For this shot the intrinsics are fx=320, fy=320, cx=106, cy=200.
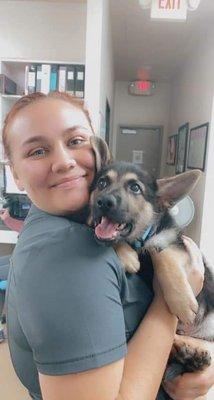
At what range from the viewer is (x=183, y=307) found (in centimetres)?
80

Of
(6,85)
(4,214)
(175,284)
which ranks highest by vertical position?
(6,85)

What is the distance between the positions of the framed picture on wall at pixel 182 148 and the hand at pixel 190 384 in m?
3.50

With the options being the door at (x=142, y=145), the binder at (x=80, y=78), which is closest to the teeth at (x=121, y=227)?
the binder at (x=80, y=78)

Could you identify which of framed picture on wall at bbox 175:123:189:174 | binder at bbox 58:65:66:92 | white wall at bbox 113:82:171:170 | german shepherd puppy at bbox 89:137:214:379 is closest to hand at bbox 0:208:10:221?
binder at bbox 58:65:66:92

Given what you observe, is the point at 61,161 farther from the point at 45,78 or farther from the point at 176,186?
the point at 45,78

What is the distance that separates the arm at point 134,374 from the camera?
559mm

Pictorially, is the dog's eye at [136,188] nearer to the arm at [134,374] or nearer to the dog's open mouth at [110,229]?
the dog's open mouth at [110,229]

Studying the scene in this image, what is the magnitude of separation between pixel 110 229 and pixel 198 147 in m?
2.88

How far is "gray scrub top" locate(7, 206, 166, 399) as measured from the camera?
1.83ft

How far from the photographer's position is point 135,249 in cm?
96

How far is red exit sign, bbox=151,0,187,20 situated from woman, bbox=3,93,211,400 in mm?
1753

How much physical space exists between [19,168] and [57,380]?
510 mm

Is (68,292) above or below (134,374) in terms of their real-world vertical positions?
above

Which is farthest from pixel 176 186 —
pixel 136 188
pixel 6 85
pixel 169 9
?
pixel 6 85
